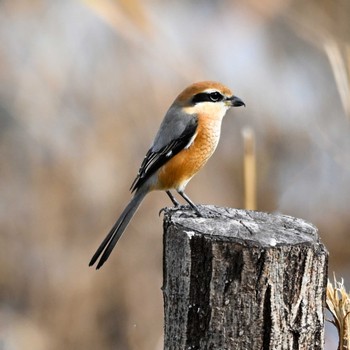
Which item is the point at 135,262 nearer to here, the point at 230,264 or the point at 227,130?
the point at 227,130

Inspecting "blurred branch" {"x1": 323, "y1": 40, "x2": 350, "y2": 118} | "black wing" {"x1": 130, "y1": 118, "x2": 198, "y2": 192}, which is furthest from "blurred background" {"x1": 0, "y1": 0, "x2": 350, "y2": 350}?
"black wing" {"x1": 130, "y1": 118, "x2": 198, "y2": 192}

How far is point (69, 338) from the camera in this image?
477 cm

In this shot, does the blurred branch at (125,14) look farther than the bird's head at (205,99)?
Yes

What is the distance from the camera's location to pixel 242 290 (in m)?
2.28

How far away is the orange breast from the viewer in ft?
11.1

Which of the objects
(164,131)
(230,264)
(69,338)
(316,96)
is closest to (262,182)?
(316,96)

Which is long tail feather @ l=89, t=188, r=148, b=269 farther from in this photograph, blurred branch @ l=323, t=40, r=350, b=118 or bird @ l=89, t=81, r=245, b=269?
blurred branch @ l=323, t=40, r=350, b=118

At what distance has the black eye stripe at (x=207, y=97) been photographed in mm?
3389

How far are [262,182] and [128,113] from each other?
0.99 m

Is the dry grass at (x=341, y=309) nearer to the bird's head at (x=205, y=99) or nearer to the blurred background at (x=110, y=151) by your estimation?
the bird's head at (x=205, y=99)

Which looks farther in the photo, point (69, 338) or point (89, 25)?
point (89, 25)

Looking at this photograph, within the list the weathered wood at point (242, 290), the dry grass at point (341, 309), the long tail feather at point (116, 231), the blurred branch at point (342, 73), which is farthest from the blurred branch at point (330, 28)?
the weathered wood at point (242, 290)

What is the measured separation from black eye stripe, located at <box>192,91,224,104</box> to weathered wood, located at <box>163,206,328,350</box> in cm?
104

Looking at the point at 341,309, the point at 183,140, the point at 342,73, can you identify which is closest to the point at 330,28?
the point at 342,73
